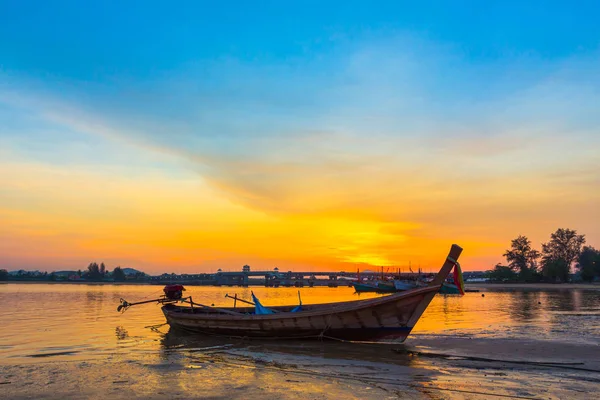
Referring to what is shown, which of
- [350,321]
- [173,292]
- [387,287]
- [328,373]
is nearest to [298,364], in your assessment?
[328,373]

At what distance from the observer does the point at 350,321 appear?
18.2 meters

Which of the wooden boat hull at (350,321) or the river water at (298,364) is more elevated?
the wooden boat hull at (350,321)

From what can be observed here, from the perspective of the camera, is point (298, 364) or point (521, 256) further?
point (521, 256)

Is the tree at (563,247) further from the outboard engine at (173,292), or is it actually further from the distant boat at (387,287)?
the outboard engine at (173,292)

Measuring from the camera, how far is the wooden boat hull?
17.6m

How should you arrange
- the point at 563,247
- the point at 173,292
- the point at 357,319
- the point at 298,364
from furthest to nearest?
the point at 563,247, the point at 173,292, the point at 357,319, the point at 298,364

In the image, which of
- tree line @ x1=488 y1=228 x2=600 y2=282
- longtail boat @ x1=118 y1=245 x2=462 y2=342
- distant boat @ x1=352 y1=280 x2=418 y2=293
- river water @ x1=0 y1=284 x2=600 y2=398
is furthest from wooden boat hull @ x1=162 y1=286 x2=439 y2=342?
tree line @ x1=488 y1=228 x2=600 y2=282

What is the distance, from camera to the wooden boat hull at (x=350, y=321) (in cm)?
1764

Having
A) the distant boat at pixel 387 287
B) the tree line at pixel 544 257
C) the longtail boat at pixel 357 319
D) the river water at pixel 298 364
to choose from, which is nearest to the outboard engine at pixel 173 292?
the river water at pixel 298 364

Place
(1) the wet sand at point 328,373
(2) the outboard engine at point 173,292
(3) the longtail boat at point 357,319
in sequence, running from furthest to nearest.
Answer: (2) the outboard engine at point 173,292 < (3) the longtail boat at point 357,319 < (1) the wet sand at point 328,373

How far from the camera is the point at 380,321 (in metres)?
18.0

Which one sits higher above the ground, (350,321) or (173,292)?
(173,292)

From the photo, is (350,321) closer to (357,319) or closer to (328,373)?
(357,319)

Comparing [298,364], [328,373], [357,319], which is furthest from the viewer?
[357,319]
